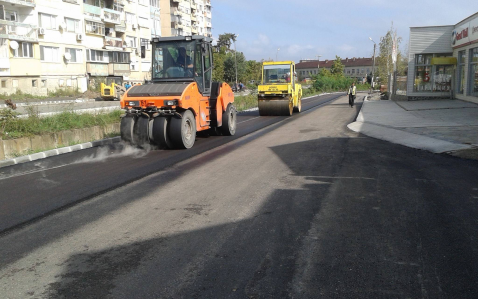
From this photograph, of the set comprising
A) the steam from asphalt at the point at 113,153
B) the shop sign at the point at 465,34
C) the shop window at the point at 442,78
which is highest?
the shop sign at the point at 465,34

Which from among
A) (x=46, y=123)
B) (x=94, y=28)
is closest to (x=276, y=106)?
(x=46, y=123)

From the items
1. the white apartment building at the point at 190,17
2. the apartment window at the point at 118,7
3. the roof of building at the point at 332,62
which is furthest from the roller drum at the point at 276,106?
the roof of building at the point at 332,62

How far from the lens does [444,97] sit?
30.6 metres

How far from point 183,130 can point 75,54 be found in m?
39.3

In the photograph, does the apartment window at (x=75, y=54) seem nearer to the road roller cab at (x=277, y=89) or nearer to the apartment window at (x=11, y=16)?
the apartment window at (x=11, y=16)

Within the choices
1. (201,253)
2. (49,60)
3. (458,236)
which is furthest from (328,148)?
(49,60)

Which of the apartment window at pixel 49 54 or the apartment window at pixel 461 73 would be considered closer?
the apartment window at pixel 461 73

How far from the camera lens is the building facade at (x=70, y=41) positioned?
128 ft

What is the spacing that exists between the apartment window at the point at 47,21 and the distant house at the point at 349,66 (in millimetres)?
119513

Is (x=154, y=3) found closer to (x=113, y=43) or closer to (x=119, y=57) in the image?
(x=119, y=57)

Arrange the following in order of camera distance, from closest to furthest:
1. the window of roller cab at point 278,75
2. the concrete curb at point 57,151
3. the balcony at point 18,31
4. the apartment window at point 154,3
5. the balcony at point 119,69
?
the concrete curb at point 57,151 → the window of roller cab at point 278,75 → the balcony at point 18,31 → the balcony at point 119,69 → the apartment window at point 154,3

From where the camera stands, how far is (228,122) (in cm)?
1517

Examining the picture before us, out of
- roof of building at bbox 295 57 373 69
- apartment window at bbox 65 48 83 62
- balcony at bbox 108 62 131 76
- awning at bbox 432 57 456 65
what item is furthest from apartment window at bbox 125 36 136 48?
roof of building at bbox 295 57 373 69

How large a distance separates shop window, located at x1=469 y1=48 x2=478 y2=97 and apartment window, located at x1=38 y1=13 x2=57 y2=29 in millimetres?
37548
